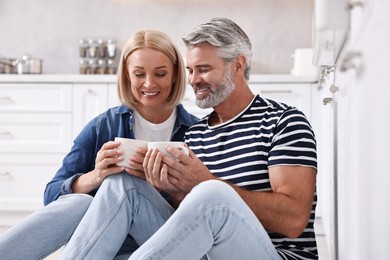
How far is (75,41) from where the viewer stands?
4.93 metres

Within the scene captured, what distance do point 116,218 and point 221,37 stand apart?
22.9 inches

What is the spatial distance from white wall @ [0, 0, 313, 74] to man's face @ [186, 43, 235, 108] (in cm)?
274

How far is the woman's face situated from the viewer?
229cm

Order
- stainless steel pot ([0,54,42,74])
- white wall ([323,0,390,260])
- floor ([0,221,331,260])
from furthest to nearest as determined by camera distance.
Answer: stainless steel pot ([0,54,42,74])
floor ([0,221,331,260])
white wall ([323,0,390,260])

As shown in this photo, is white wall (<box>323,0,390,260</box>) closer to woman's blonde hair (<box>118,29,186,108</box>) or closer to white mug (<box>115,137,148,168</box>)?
white mug (<box>115,137,148,168</box>)

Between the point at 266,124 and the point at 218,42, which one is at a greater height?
the point at 218,42

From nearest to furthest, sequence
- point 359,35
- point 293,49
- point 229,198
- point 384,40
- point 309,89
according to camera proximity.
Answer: point 384,40
point 359,35
point 229,198
point 309,89
point 293,49

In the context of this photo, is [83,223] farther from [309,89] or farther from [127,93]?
[309,89]

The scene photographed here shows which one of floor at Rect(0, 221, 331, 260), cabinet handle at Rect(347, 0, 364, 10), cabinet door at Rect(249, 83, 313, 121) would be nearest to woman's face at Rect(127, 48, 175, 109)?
cabinet handle at Rect(347, 0, 364, 10)

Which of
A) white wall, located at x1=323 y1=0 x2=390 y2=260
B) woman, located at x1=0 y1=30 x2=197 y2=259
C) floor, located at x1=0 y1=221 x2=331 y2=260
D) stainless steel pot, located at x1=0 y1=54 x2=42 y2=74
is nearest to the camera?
white wall, located at x1=323 y1=0 x2=390 y2=260

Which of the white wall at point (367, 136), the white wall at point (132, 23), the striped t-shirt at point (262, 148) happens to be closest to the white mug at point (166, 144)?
the striped t-shirt at point (262, 148)

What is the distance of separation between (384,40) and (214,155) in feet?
3.29

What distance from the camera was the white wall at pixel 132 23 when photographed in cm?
474

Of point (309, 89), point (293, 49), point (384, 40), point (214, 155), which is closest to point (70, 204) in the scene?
point (214, 155)
